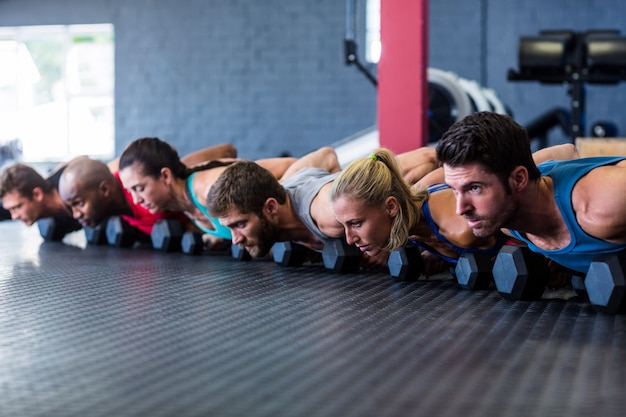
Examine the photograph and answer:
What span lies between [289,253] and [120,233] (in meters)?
1.35

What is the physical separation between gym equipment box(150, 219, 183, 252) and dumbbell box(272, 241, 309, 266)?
2.74ft

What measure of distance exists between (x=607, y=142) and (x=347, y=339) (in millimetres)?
2875

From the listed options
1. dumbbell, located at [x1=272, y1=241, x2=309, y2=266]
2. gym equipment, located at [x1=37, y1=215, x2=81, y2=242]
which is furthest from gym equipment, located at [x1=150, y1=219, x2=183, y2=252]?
gym equipment, located at [x1=37, y1=215, x2=81, y2=242]

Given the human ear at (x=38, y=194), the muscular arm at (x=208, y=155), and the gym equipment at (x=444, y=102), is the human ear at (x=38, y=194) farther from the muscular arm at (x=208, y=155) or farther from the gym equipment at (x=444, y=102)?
the gym equipment at (x=444, y=102)

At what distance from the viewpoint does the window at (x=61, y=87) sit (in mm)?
9031

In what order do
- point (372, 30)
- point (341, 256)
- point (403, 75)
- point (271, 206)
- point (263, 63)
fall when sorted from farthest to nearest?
point (263, 63)
point (372, 30)
point (403, 75)
point (271, 206)
point (341, 256)

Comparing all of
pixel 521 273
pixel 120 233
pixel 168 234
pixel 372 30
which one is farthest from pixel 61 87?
pixel 521 273

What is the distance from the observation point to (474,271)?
7.66 ft

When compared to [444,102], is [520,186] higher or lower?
lower

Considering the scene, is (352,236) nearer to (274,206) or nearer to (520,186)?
(274,206)

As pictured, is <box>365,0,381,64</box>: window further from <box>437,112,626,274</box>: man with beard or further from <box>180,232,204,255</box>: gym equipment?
<box>437,112,626,274</box>: man with beard

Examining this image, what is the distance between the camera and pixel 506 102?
25.5ft

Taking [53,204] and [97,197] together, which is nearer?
[97,197]

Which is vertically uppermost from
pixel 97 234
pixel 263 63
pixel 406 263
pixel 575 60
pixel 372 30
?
pixel 372 30
